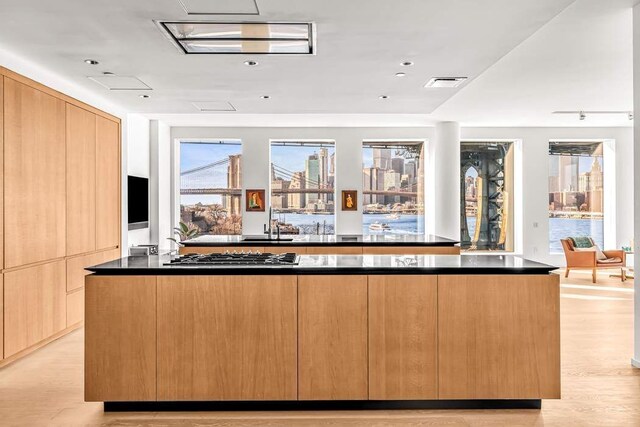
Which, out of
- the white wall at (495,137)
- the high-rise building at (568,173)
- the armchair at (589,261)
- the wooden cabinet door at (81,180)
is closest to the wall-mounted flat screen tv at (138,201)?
the white wall at (495,137)

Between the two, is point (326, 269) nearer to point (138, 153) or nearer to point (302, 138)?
point (138, 153)

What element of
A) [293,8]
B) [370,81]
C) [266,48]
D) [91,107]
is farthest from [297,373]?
[91,107]

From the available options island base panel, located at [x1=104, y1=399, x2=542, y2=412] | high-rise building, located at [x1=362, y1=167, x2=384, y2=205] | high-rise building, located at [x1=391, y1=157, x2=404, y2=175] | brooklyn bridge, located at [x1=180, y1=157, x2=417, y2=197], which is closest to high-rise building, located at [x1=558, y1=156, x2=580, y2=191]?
high-rise building, located at [x1=391, y1=157, x2=404, y2=175]

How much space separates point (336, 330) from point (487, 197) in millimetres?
7624

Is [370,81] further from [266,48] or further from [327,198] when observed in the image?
[327,198]

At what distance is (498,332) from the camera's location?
9.58 ft

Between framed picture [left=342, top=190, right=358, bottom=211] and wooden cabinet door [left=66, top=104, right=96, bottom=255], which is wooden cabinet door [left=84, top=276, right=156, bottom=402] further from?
framed picture [left=342, top=190, right=358, bottom=211]

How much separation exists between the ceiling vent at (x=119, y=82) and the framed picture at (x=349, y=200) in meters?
4.74

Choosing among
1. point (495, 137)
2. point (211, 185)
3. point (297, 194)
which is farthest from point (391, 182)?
point (211, 185)

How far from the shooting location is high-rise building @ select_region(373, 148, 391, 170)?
9664mm

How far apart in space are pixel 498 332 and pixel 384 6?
7.31 feet

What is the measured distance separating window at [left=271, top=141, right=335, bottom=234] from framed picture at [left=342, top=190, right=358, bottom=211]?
28 centimetres

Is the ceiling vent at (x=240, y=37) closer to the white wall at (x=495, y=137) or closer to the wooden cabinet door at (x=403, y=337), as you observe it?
the wooden cabinet door at (x=403, y=337)

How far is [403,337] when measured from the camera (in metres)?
2.94
